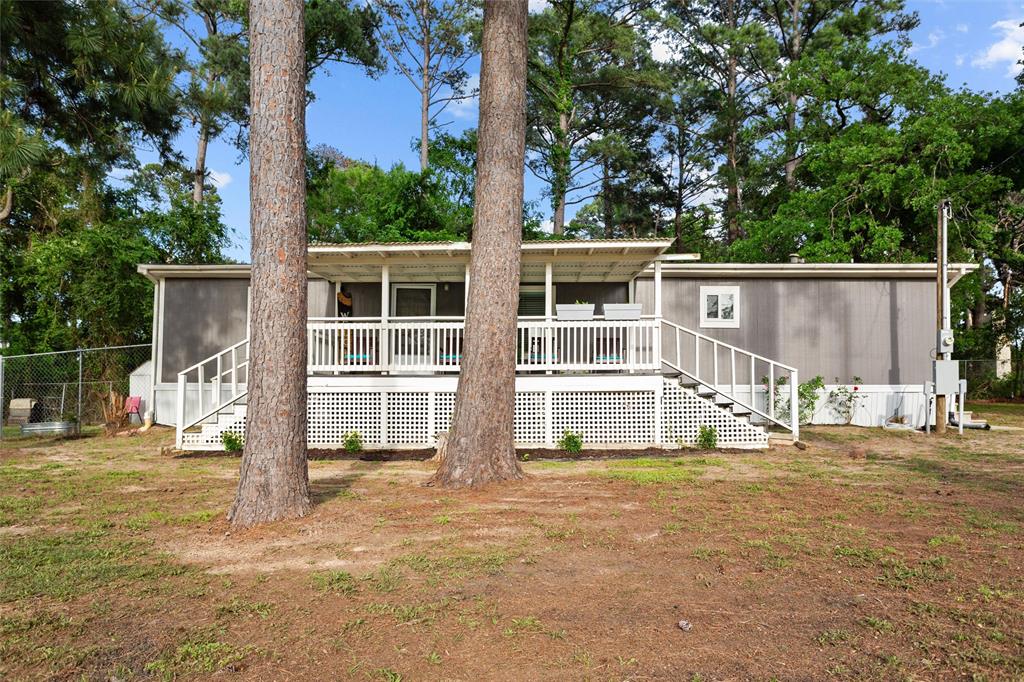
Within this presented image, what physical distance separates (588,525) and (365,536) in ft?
6.06

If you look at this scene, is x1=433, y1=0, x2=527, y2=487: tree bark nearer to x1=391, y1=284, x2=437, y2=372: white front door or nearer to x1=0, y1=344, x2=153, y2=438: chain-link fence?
x1=391, y1=284, x2=437, y2=372: white front door

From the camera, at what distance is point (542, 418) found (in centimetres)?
1083

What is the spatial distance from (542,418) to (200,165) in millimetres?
19128

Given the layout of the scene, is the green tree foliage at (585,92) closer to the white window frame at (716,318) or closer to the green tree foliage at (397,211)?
the green tree foliage at (397,211)

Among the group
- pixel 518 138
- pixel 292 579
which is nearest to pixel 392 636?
pixel 292 579

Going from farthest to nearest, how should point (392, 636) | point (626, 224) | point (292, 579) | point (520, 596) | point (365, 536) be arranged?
point (626, 224) < point (365, 536) < point (292, 579) < point (520, 596) < point (392, 636)

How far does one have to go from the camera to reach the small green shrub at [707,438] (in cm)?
1044

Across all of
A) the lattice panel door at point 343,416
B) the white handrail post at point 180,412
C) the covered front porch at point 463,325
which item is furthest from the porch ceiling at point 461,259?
the white handrail post at point 180,412

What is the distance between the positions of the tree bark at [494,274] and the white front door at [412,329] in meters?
3.99

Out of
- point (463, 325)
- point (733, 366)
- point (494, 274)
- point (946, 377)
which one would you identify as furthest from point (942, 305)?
point (494, 274)

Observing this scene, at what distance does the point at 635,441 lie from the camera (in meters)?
10.7

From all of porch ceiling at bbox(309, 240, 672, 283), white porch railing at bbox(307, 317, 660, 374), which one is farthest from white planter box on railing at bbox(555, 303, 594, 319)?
porch ceiling at bbox(309, 240, 672, 283)

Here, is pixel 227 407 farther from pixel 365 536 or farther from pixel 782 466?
pixel 782 466

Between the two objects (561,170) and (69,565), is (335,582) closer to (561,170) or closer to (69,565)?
(69,565)
